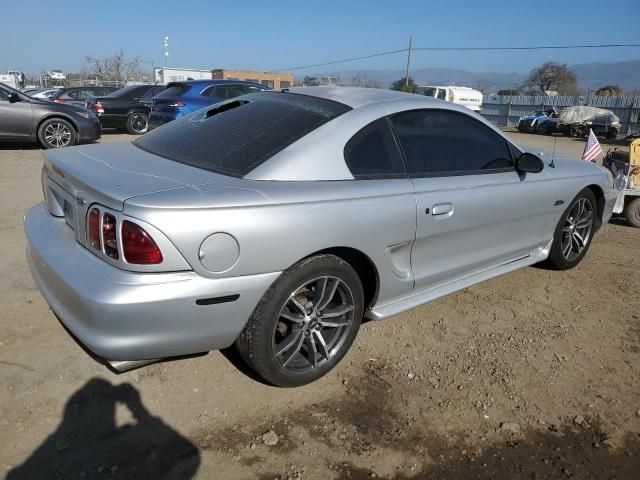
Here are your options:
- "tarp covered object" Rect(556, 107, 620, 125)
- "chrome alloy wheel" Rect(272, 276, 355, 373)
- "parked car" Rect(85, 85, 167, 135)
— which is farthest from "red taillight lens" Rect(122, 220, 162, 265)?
"tarp covered object" Rect(556, 107, 620, 125)

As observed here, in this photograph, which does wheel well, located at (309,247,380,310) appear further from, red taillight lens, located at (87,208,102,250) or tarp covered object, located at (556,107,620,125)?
tarp covered object, located at (556,107,620,125)

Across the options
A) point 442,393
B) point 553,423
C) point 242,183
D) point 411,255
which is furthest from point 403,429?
point 242,183

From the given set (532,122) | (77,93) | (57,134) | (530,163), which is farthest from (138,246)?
(532,122)

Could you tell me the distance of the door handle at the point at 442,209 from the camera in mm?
3092

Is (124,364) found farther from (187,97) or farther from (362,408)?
(187,97)

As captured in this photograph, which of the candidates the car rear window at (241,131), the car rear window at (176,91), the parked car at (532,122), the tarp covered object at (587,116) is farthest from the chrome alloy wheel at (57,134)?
the parked car at (532,122)

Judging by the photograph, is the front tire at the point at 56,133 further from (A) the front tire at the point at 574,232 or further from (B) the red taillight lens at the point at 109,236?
(A) the front tire at the point at 574,232

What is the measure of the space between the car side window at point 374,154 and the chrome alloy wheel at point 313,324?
2.10 feet

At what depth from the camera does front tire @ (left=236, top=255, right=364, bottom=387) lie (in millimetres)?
2514

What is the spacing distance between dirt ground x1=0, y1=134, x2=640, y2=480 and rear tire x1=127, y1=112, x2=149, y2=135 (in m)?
12.2

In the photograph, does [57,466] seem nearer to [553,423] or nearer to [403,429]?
[403,429]

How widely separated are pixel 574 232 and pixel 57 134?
9.96m

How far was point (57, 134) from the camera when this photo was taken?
1059 centimetres

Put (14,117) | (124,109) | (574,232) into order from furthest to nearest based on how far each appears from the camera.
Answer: (124,109) < (14,117) < (574,232)
